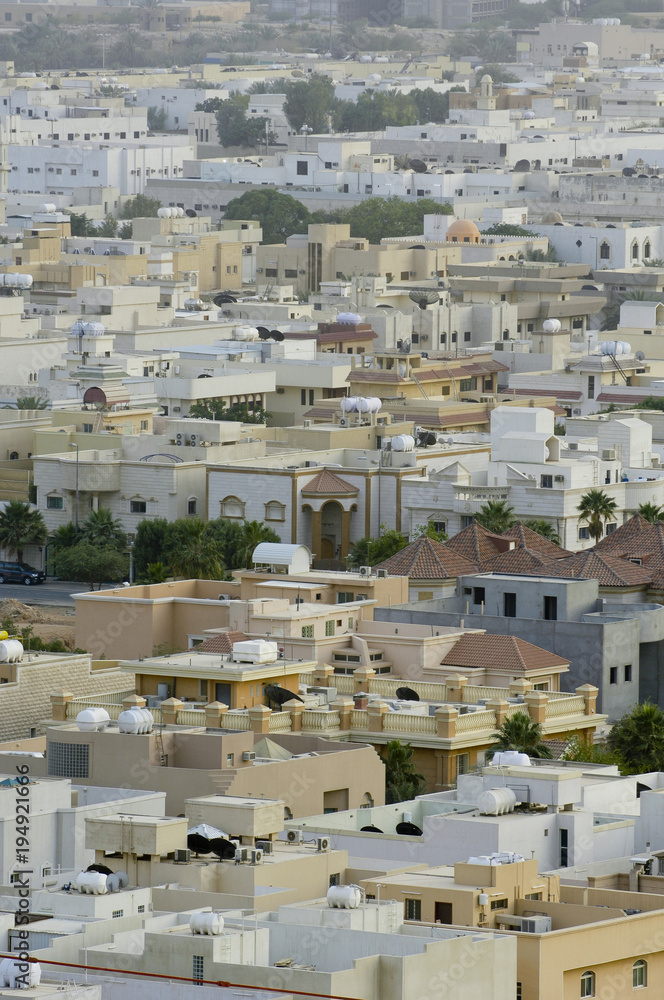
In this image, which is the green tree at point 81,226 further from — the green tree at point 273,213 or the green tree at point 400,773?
the green tree at point 400,773

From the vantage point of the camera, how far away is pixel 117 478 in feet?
312

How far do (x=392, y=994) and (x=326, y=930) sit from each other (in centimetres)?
138

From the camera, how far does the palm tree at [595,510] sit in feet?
287

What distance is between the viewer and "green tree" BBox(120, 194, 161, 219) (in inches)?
7372

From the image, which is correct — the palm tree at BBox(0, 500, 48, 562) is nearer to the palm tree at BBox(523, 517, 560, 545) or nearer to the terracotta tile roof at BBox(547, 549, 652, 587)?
the palm tree at BBox(523, 517, 560, 545)

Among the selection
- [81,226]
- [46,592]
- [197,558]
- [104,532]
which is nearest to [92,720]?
[197,558]

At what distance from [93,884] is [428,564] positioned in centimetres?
3368

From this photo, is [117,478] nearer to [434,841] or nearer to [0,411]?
[0,411]

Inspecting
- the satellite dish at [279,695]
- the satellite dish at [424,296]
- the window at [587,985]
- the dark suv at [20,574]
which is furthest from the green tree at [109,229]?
the window at [587,985]

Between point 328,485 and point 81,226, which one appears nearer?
point 328,485

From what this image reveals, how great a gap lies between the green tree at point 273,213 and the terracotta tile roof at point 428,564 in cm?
10701

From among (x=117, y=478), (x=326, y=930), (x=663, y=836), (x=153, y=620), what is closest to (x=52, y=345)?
(x=117, y=478)

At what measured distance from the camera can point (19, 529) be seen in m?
94.8

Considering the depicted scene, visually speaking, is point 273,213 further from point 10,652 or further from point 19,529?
point 10,652
